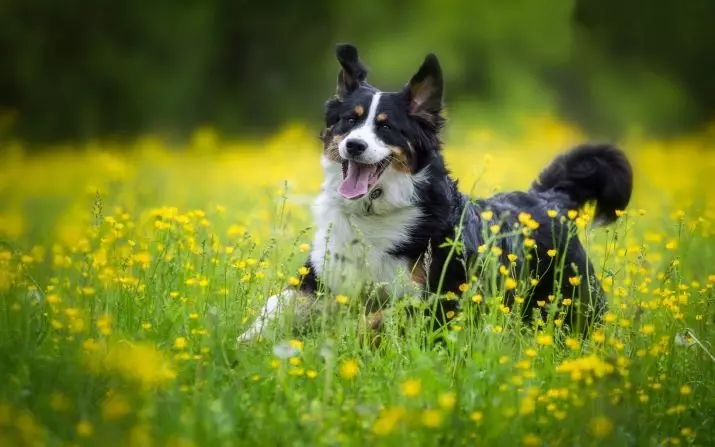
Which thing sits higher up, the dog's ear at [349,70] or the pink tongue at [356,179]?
the dog's ear at [349,70]

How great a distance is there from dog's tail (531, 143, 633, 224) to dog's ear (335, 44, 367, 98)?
4.12 feet

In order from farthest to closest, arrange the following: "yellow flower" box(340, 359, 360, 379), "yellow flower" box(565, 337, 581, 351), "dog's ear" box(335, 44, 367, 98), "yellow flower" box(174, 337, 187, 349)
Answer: "dog's ear" box(335, 44, 367, 98) < "yellow flower" box(565, 337, 581, 351) < "yellow flower" box(174, 337, 187, 349) < "yellow flower" box(340, 359, 360, 379)

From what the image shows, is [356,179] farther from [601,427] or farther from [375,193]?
[601,427]

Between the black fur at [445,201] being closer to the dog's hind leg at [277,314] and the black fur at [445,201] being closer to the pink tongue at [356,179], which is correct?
the pink tongue at [356,179]

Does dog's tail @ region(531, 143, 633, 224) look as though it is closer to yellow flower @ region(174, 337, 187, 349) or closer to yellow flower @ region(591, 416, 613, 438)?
yellow flower @ region(591, 416, 613, 438)

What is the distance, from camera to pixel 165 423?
2912 mm

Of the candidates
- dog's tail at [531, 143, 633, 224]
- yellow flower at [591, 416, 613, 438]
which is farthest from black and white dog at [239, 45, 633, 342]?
yellow flower at [591, 416, 613, 438]

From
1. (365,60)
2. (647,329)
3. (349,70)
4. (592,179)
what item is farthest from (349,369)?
(365,60)

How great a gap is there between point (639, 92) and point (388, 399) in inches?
691

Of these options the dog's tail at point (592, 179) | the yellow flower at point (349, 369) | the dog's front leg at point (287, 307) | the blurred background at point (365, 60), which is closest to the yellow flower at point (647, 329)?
the yellow flower at point (349, 369)

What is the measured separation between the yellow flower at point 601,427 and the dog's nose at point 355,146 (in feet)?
6.43

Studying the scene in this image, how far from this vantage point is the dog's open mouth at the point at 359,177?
4664mm

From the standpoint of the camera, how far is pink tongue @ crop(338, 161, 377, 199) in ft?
15.3

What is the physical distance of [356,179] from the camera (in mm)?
4688
